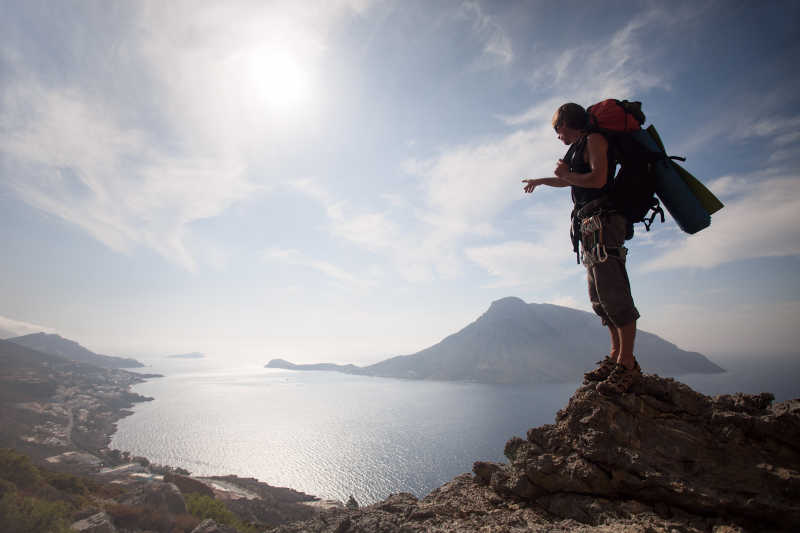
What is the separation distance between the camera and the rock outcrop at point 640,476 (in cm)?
298

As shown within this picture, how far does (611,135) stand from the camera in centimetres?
388

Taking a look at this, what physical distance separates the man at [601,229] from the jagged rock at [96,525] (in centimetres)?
3278

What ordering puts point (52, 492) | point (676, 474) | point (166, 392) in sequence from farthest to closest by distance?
point (166, 392), point (52, 492), point (676, 474)

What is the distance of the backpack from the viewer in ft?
12.5

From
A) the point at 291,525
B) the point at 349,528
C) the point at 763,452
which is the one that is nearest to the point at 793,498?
the point at 763,452

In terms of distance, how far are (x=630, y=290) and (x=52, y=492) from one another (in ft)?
143

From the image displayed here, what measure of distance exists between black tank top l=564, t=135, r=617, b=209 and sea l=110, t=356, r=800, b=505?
199ft

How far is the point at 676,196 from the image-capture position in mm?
3689

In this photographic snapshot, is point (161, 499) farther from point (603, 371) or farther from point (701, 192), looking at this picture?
point (701, 192)

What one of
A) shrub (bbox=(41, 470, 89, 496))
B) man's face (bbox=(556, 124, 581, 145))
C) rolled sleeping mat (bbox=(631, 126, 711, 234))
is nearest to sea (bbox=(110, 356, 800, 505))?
shrub (bbox=(41, 470, 89, 496))

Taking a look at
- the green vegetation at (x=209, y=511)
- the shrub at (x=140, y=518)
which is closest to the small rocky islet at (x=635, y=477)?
the shrub at (x=140, y=518)

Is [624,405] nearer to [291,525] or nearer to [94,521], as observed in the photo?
[291,525]

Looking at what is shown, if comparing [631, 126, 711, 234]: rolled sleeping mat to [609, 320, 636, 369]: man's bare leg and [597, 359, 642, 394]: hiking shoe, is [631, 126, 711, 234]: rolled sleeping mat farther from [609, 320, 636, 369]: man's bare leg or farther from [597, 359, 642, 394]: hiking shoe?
[597, 359, 642, 394]: hiking shoe

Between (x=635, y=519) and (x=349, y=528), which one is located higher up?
(x=635, y=519)
